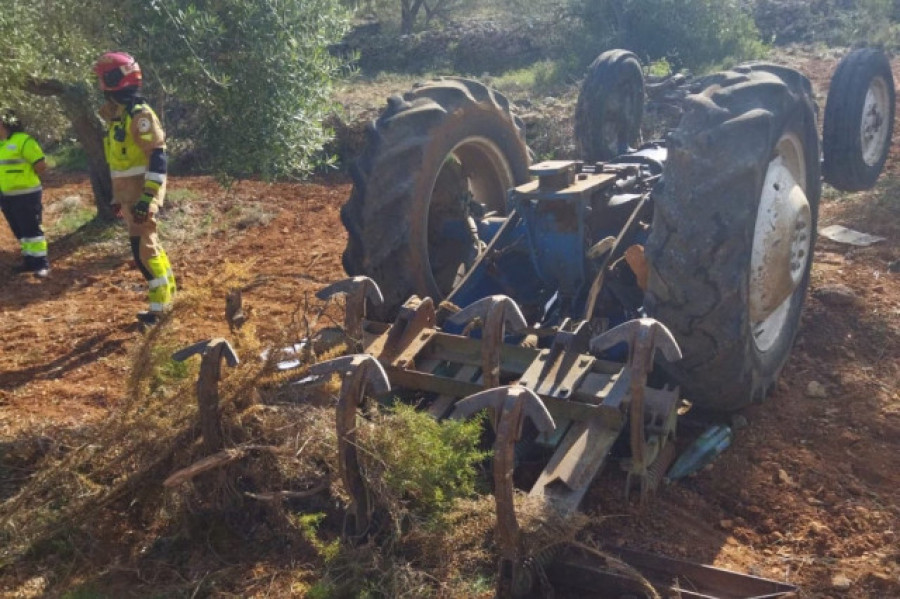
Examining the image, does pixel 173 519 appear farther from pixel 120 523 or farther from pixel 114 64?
pixel 114 64

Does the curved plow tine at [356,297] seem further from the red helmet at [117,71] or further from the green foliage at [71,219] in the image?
the green foliage at [71,219]

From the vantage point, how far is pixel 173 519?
12.3 ft

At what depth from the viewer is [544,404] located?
363 centimetres

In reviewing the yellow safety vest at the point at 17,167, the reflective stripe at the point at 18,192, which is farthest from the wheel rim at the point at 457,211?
the reflective stripe at the point at 18,192

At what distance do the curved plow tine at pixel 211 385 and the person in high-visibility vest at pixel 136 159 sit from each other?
9.09 feet

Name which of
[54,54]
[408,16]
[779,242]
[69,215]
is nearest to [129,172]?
[54,54]

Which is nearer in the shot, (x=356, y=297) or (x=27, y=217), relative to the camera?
(x=356, y=297)

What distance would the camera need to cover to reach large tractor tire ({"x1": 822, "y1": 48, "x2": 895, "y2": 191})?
19.5 feet

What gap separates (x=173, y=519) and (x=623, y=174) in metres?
3.16

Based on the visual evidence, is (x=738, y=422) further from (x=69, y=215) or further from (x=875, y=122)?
(x=69, y=215)

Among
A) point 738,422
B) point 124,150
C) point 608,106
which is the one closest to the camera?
point 738,422

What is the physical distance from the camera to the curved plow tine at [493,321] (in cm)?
357

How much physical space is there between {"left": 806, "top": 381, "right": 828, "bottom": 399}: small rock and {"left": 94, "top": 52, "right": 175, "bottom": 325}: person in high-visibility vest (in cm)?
433

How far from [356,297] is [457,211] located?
1.52 m
